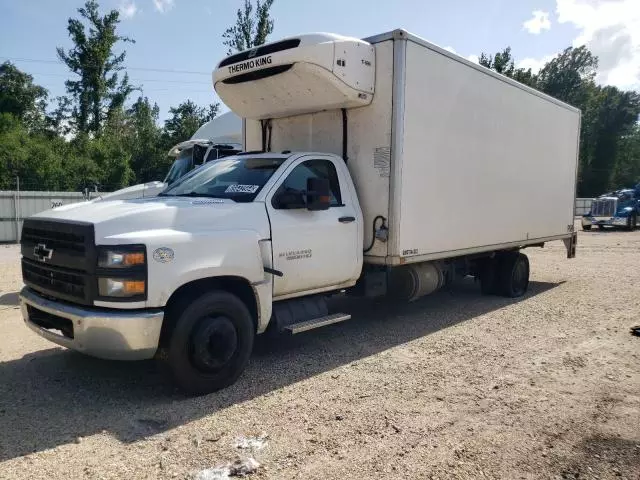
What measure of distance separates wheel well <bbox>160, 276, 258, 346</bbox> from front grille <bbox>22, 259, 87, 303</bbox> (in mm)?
689

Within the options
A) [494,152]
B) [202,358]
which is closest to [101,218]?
[202,358]

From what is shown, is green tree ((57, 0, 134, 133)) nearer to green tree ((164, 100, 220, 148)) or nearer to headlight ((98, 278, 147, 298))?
green tree ((164, 100, 220, 148))

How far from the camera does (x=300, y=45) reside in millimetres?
5754

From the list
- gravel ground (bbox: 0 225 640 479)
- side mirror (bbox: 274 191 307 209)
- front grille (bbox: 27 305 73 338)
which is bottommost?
gravel ground (bbox: 0 225 640 479)

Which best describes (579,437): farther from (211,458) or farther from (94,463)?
(94,463)

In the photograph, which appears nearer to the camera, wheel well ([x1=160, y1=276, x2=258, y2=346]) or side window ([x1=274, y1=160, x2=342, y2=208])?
wheel well ([x1=160, y1=276, x2=258, y2=346])

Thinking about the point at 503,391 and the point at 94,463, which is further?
the point at 503,391

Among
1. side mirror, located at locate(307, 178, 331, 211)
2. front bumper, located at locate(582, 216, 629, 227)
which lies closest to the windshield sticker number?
side mirror, located at locate(307, 178, 331, 211)

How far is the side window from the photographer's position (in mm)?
5488

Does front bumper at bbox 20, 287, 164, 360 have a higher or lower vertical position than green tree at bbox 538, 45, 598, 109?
lower

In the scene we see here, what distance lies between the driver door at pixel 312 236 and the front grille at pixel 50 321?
1894 mm

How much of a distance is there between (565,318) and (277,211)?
499 cm

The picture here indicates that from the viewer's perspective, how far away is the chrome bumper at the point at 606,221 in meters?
26.4

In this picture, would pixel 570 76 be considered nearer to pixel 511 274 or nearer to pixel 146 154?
pixel 146 154
